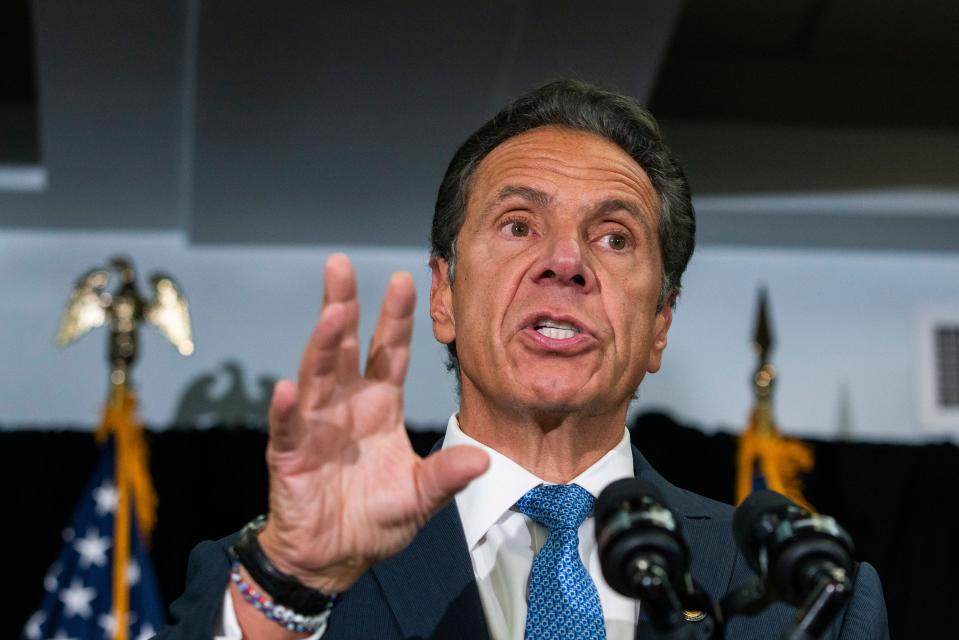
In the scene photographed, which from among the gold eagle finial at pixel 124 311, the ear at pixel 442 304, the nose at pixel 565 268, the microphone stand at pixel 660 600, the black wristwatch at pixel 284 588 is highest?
the nose at pixel 565 268

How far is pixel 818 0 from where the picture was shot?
3857 millimetres

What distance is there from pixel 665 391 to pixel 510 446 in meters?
2.65

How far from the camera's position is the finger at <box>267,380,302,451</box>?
3.73 ft

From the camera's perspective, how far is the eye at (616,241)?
1.74m

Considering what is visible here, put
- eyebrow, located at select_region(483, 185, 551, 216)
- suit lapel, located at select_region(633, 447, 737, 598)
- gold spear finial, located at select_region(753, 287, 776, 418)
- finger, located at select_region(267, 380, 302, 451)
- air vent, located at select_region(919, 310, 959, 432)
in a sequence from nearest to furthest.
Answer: finger, located at select_region(267, 380, 302, 451), suit lapel, located at select_region(633, 447, 737, 598), eyebrow, located at select_region(483, 185, 551, 216), gold spear finial, located at select_region(753, 287, 776, 418), air vent, located at select_region(919, 310, 959, 432)

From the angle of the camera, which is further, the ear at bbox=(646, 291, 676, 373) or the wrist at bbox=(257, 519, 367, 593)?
the ear at bbox=(646, 291, 676, 373)

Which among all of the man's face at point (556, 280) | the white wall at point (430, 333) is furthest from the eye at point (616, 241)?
the white wall at point (430, 333)

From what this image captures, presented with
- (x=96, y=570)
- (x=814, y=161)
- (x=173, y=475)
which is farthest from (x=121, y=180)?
(x=814, y=161)

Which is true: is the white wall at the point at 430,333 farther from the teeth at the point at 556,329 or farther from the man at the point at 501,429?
the teeth at the point at 556,329

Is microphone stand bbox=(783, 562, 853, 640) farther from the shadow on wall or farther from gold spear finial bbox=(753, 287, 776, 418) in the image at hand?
the shadow on wall

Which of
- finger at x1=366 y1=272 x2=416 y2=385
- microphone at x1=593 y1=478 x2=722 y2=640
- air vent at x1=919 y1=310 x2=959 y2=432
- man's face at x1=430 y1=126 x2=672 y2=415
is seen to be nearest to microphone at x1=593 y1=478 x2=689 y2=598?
microphone at x1=593 y1=478 x2=722 y2=640

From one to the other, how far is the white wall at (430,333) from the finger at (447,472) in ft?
9.24

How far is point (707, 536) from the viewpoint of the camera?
1578mm

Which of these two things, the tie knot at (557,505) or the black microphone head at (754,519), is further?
the tie knot at (557,505)
